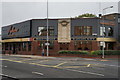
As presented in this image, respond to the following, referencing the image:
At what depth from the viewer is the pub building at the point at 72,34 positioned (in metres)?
33.2

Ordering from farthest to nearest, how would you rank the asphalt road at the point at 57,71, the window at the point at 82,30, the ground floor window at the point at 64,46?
the ground floor window at the point at 64,46
the window at the point at 82,30
the asphalt road at the point at 57,71

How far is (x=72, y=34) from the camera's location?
33.6 metres

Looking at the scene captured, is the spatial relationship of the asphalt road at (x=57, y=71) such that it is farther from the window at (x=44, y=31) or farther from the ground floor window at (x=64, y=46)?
the window at (x=44, y=31)

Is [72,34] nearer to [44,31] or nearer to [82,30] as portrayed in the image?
[82,30]

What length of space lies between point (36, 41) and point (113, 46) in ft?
58.7

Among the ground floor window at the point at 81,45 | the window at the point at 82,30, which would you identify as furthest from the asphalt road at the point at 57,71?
the window at the point at 82,30

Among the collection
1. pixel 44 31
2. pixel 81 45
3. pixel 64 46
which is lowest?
pixel 64 46

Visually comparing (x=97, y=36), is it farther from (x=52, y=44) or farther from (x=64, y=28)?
(x=52, y=44)

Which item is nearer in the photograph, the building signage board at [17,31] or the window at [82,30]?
the window at [82,30]

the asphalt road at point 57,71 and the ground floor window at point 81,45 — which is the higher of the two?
the ground floor window at point 81,45

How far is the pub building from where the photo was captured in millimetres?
33156

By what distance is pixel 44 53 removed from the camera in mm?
33719

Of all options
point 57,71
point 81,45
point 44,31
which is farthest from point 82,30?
point 57,71

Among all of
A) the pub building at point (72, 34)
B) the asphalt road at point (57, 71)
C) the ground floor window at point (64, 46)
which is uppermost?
the pub building at point (72, 34)
